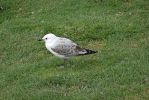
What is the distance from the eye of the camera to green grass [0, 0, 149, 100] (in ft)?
36.9

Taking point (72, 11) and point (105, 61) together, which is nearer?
point (105, 61)

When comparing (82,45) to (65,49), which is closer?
(65,49)

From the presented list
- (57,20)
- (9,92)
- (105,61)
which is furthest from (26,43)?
(9,92)

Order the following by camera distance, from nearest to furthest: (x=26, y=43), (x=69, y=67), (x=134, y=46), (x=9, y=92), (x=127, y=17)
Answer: (x=9, y=92) < (x=69, y=67) < (x=134, y=46) < (x=26, y=43) < (x=127, y=17)

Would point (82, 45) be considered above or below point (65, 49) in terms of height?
below

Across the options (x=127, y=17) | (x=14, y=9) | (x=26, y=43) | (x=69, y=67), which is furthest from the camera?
(x=14, y=9)

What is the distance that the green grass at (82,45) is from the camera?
36.9 feet

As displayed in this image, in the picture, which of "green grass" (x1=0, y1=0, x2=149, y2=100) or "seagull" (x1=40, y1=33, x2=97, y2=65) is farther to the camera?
"seagull" (x1=40, y1=33, x2=97, y2=65)

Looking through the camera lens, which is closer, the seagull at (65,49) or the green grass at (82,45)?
the green grass at (82,45)

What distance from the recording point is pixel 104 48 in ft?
50.0

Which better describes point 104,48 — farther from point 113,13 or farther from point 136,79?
point 113,13

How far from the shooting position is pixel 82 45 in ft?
52.7

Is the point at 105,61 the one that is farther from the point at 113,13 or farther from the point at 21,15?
the point at 21,15

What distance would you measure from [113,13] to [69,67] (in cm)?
719
